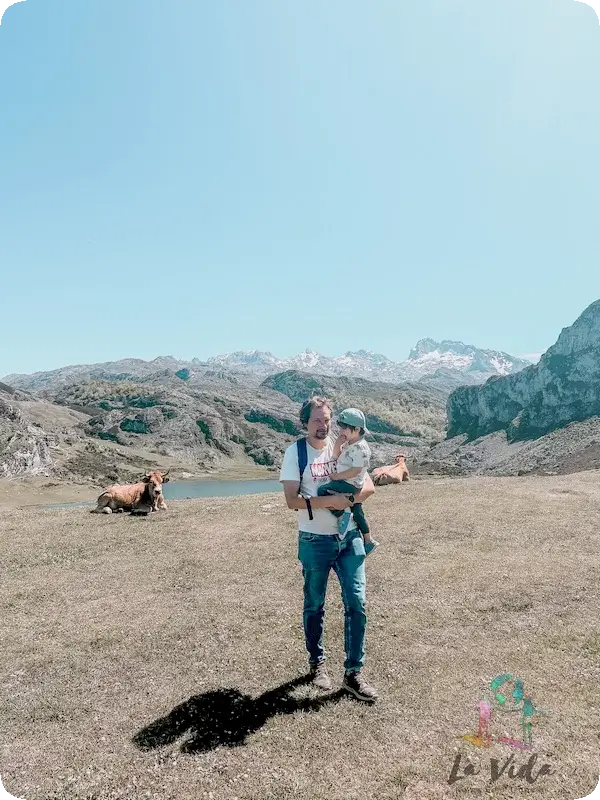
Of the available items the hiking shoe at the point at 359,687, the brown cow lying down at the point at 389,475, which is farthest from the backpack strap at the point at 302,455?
the brown cow lying down at the point at 389,475

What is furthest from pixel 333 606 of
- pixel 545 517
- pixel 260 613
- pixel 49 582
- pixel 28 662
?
pixel 545 517

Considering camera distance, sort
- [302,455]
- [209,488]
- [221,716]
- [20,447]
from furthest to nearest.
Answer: [209,488], [20,447], [302,455], [221,716]

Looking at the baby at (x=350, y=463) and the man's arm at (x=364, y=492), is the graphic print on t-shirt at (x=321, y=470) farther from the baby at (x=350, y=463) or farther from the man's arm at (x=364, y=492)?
the man's arm at (x=364, y=492)

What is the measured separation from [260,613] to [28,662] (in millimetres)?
4149

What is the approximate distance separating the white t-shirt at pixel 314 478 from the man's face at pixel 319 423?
0.70 ft

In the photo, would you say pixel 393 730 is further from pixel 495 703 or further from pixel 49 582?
pixel 49 582

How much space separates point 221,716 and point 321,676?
154 cm

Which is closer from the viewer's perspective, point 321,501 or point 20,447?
point 321,501

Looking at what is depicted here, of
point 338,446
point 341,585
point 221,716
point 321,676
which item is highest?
point 338,446

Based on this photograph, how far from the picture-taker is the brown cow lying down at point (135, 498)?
19.8 meters

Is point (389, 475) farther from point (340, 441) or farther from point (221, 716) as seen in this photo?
point (221, 716)

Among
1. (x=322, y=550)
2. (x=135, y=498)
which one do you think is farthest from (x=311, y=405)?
(x=135, y=498)

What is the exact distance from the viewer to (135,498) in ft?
66.9

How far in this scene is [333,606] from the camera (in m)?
9.90
